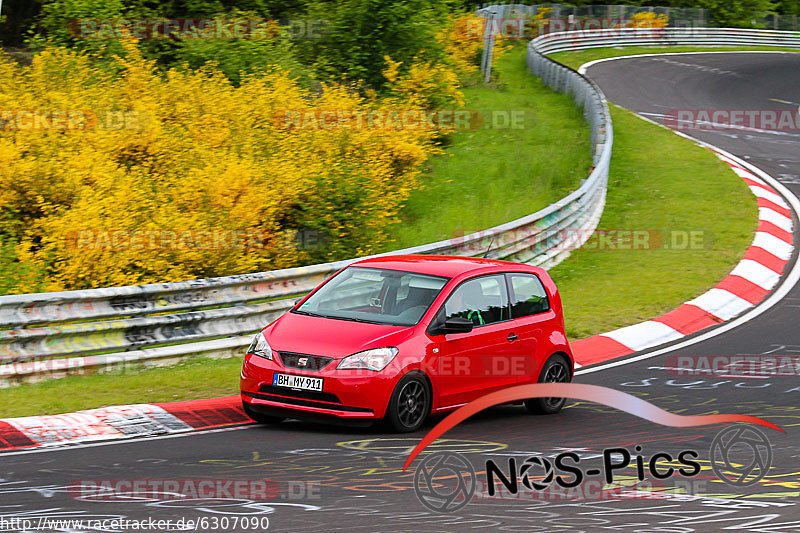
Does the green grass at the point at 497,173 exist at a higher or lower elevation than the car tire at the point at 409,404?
higher

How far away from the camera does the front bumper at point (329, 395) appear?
27.6 feet

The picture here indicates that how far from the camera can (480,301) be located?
9.66m

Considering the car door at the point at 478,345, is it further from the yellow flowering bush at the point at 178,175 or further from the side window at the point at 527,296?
the yellow flowering bush at the point at 178,175

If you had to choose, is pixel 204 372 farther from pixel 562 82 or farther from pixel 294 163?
pixel 562 82

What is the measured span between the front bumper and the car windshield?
30.1 inches

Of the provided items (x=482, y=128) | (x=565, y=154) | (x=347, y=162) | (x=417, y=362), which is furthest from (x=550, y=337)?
(x=482, y=128)

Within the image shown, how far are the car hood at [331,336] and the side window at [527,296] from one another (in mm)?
1538

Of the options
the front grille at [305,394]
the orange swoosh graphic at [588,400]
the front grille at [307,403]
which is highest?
the front grille at [305,394]

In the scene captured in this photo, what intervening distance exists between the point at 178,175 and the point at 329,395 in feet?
31.5

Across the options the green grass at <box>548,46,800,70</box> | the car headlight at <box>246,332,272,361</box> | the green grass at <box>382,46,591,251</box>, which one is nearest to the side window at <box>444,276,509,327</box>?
the car headlight at <box>246,332,272,361</box>

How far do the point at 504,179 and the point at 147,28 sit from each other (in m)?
11.4

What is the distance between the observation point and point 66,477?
6996mm

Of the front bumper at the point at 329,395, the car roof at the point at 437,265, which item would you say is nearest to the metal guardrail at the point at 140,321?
the car roof at the point at 437,265

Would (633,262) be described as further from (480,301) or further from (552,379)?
(480,301)
